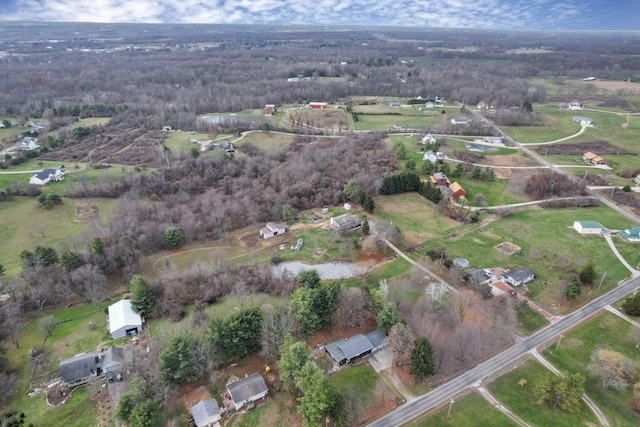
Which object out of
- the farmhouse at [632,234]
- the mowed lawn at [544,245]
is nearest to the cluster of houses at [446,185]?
the mowed lawn at [544,245]

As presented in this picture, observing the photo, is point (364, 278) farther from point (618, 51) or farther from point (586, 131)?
point (618, 51)

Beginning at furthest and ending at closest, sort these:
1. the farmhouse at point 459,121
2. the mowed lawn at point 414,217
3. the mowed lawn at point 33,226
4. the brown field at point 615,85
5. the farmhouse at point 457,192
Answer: the brown field at point 615,85, the farmhouse at point 459,121, the farmhouse at point 457,192, the mowed lawn at point 414,217, the mowed lawn at point 33,226

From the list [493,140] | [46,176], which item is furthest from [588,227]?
[46,176]

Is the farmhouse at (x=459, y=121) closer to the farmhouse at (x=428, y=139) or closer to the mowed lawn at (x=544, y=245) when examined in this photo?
the farmhouse at (x=428, y=139)

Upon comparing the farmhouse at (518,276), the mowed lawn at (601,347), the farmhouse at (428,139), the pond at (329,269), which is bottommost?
the pond at (329,269)

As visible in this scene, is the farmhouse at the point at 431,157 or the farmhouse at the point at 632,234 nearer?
the farmhouse at the point at 632,234

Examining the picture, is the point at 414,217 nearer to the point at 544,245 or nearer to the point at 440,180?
the point at 440,180

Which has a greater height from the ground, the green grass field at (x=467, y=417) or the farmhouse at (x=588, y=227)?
the farmhouse at (x=588, y=227)

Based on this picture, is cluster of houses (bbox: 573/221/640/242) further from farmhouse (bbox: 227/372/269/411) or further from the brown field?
the brown field
